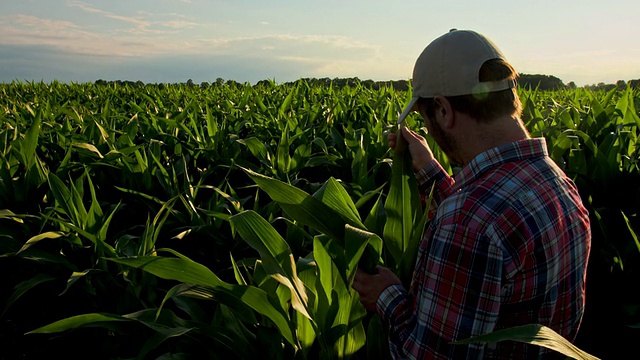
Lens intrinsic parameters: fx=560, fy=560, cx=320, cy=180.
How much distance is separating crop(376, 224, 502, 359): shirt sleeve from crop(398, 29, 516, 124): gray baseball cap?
0.35 m

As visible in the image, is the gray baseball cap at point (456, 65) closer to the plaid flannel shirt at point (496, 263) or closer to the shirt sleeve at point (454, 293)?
the plaid flannel shirt at point (496, 263)

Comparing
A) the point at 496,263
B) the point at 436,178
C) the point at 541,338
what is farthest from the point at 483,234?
the point at 436,178

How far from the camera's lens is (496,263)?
116 cm

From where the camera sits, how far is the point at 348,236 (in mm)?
1333

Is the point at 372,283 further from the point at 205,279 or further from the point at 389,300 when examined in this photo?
the point at 205,279

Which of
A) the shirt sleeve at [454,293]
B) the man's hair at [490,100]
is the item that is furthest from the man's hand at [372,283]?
the man's hair at [490,100]

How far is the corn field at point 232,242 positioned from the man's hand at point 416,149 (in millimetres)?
157

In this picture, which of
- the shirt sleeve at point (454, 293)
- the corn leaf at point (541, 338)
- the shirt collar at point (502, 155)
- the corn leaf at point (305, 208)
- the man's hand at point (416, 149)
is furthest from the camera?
the man's hand at point (416, 149)

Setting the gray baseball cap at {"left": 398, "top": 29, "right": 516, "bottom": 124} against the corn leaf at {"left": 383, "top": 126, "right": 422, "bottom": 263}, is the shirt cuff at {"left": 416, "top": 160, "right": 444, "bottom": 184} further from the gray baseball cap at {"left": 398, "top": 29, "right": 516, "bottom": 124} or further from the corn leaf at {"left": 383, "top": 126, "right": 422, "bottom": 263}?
the gray baseball cap at {"left": 398, "top": 29, "right": 516, "bottom": 124}

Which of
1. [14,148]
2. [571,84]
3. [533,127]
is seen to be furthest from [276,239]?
[571,84]

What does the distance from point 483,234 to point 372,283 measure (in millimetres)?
360

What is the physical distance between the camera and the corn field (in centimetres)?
145

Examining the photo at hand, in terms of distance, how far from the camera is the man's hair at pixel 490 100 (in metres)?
1.31

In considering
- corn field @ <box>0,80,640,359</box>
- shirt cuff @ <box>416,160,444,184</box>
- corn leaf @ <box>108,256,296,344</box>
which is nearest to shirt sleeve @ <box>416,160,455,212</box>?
shirt cuff @ <box>416,160,444,184</box>
